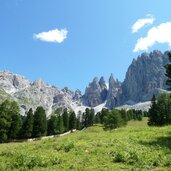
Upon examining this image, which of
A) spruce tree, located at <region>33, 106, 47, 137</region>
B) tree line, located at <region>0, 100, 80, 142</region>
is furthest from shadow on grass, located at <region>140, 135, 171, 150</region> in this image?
spruce tree, located at <region>33, 106, 47, 137</region>

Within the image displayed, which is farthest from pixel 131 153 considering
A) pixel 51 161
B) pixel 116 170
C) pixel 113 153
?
pixel 51 161

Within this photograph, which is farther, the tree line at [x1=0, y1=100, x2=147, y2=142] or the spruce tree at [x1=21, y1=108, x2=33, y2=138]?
the spruce tree at [x1=21, y1=108, x2=33, y2=138]

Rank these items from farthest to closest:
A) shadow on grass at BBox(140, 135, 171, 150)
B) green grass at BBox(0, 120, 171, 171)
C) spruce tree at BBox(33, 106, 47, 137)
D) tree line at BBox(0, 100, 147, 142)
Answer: spruce tree at BBox(33, 106, 47, 137) < tree line at BBox(0, 100, 147, 142) < shadow on grass at BBox(140, 135, 171, 150) < green grass at BBox(0, 120, 171, 171)

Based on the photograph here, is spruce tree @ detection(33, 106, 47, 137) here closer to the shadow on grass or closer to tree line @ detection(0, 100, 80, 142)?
tree line @ detection(0, 100, 80, 142)

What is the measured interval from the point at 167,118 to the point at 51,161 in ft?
357

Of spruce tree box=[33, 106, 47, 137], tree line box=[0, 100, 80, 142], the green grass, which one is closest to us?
the green grass

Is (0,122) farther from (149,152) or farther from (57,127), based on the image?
(149,152)

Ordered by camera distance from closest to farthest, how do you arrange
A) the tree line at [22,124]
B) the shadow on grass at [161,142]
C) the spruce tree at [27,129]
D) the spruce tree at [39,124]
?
1. the shadow on grass at [161,142]
2. the tree line at [22,124]
3. the spruce tree at [27,129]
4. the spruce tree at [39,124]

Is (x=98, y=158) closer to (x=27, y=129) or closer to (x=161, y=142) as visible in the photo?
(x=161, y=142)

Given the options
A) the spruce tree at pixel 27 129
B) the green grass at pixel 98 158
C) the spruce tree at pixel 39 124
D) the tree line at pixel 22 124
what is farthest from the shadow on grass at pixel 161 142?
the spruce tree at pixel 39 124

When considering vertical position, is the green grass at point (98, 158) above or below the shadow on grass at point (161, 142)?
below

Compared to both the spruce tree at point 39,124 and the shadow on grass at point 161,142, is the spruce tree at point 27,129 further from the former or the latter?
the shadow on grass at point 161,142

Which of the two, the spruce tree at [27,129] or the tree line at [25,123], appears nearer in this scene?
the tree line at [25,123]

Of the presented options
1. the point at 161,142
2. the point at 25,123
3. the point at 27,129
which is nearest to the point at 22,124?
the point at 25,123
